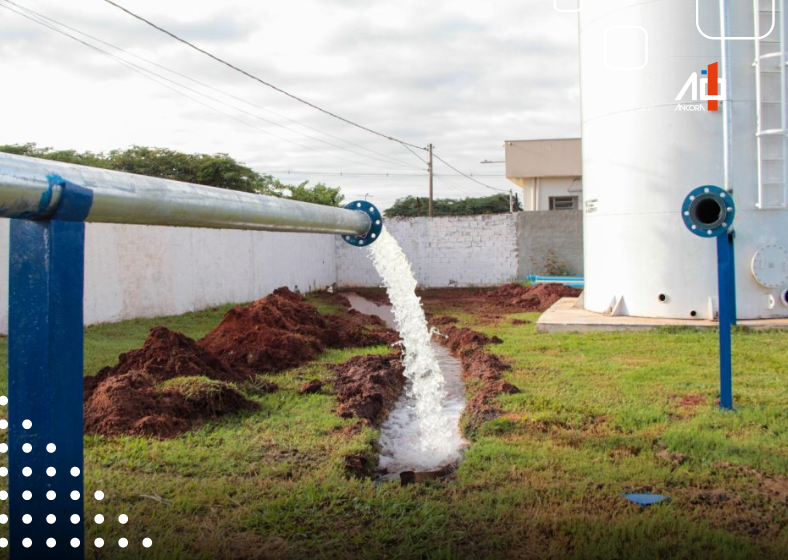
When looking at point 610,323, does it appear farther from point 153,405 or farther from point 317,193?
point 317,193

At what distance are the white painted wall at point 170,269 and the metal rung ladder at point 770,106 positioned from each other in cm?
1018

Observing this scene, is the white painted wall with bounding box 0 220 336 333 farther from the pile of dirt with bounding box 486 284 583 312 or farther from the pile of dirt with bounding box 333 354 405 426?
the pile of dirt with bounding box 486 284 583 312

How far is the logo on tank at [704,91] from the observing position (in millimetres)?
10352

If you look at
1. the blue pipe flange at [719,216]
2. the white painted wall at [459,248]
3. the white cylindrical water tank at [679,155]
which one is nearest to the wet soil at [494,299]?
the white painted wall at [459,248]

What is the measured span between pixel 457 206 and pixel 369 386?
174 ft

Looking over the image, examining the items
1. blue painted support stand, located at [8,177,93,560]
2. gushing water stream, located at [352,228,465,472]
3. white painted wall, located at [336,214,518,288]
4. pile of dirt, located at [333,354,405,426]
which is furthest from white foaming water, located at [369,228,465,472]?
white painted wall, located at [336,214,518,288]

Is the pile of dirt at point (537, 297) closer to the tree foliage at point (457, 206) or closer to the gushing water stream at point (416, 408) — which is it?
the gushing water stream at point (416, 408)

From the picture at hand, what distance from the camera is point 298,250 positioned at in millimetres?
21328

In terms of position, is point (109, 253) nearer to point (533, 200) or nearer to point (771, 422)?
point (771, 422)

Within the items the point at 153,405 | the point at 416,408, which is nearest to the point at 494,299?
the point at 416,408

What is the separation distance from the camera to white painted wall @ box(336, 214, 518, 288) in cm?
2311

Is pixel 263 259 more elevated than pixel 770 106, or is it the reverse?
pixel 770 106

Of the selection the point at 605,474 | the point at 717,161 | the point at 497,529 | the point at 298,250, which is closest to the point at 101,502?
the point at 497,529

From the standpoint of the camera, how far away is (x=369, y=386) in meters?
7.46
